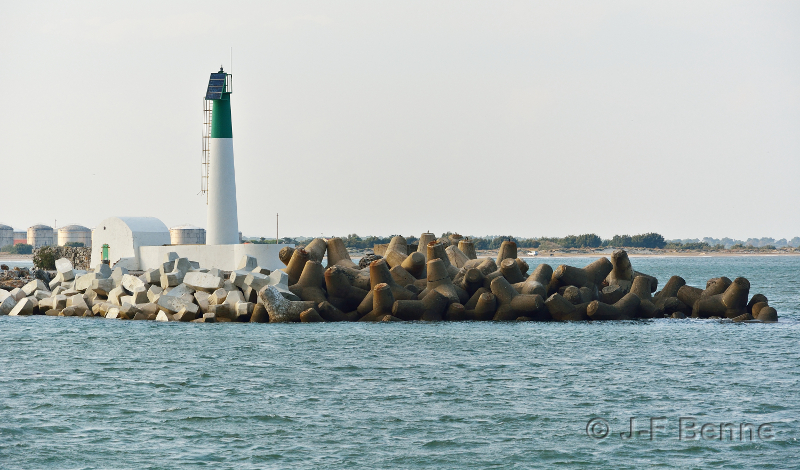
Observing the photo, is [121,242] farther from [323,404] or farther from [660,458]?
[660,458]

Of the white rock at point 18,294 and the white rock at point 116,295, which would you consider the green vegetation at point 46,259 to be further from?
the white rock at point 116,295

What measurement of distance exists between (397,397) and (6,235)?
115930mm

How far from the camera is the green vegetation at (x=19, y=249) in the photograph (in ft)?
369

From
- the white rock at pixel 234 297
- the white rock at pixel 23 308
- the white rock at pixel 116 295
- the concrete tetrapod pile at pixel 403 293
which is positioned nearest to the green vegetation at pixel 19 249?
the white rock at pixel 23 308

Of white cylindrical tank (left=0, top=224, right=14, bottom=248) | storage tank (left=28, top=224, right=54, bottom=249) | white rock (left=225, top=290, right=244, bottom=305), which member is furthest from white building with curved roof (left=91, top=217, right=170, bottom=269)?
white cylindrical tank (left=0, top=224, right=14, bottom=248)

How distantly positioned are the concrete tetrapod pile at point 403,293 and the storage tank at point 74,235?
1773 inches

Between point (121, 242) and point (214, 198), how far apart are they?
3.45 meters

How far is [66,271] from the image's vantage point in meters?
25.5

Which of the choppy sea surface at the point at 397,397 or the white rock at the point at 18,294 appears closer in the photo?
the choppy sea surface at the point at 397,397

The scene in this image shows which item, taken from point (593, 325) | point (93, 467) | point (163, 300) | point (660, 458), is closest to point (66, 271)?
point (163, 300)

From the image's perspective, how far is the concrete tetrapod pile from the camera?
20844 mm

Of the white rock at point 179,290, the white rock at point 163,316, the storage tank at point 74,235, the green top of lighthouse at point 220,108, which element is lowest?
the white rock at point 163,316

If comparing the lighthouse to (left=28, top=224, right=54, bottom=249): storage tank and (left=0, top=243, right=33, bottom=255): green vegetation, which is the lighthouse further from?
(left=0, top=243, right=33, bottom=255): green vegetation

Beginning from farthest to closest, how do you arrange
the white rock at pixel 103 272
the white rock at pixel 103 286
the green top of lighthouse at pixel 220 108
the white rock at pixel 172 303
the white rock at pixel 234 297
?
the green top of lighthouse at pixel 220 108
the white rock at pixel 103 272
the white rock at pixel 103 286
the white rock at pixel 172 303
the white rock at pixel 234 297
